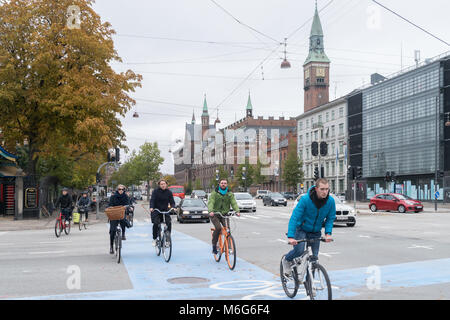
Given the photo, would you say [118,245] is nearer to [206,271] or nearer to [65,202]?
[206,271]

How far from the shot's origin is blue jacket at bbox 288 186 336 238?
6.46 m

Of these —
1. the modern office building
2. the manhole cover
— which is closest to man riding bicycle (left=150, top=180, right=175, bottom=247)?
the manhole cover

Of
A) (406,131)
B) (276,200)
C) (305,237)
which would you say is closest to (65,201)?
(305,237)

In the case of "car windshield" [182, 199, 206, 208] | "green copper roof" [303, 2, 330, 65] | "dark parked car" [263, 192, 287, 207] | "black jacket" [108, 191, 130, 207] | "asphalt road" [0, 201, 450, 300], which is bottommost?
"dark parked car" [263, 192, 287, 207]

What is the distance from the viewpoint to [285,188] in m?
101

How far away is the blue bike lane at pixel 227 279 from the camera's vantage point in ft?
24.1

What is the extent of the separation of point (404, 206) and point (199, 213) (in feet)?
57.5

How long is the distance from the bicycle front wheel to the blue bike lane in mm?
738

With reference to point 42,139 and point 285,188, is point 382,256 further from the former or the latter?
point 285,188

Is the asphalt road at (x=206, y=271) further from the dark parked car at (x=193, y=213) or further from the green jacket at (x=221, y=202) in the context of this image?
the dark parked car at (x=193, y=213)

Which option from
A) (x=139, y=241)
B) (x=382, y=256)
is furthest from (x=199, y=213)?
(x=382, y=256)

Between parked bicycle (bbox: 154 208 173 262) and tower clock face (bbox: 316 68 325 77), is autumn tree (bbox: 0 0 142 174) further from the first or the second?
tower clock face (bbox: 316 68 325 77)

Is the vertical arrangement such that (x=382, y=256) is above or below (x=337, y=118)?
below

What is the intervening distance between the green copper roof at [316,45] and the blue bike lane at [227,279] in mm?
102862
